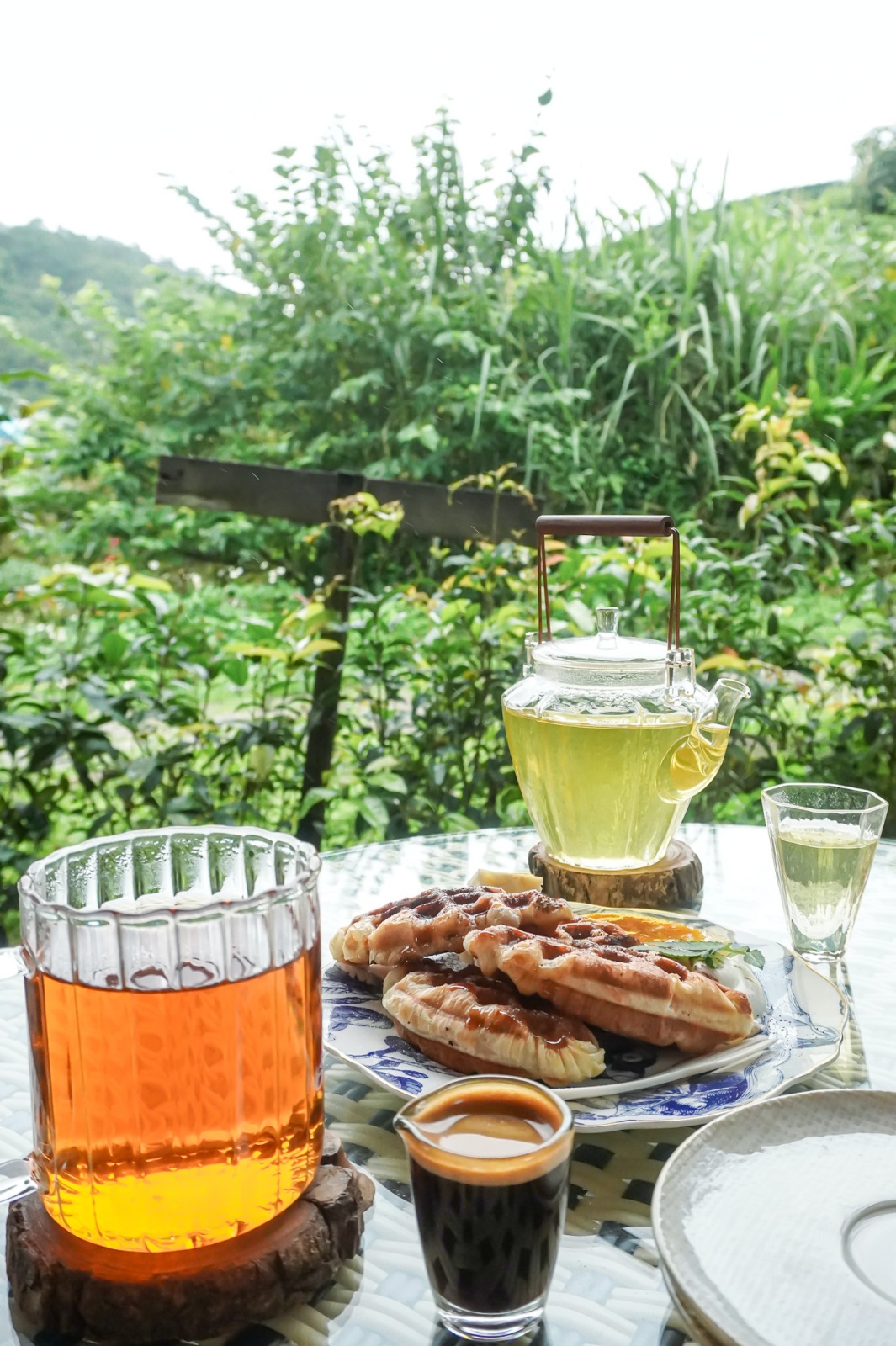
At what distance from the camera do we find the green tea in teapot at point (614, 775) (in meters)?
0.99

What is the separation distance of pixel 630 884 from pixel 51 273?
→ 3.13 meters

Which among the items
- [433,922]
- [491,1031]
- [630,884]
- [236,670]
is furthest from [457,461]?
[491,1031]

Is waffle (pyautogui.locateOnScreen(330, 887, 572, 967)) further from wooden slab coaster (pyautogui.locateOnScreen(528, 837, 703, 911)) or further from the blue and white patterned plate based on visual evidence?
wooden slab coaster (pyautogui.locateOnScreen(528, 837, 703, 911))

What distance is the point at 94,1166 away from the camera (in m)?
0.51

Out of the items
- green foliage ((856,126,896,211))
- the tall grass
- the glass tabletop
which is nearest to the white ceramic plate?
the glass tabletop

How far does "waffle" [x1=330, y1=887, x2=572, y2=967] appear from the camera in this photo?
729 mm

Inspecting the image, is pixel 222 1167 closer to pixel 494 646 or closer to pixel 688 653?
pixel 688 653

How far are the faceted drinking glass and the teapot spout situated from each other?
0.12 meters

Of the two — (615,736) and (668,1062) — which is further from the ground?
(615,736)

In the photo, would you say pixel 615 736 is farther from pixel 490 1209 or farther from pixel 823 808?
pixel 490 1209

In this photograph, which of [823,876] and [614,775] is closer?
[823,876]

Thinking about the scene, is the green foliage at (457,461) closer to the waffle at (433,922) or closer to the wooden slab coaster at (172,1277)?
the waffle at (433,922)

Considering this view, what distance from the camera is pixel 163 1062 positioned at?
1.67 feet

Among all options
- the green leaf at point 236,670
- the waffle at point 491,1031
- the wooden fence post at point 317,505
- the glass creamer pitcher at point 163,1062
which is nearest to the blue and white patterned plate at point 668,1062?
the waffle at point 491,1031
